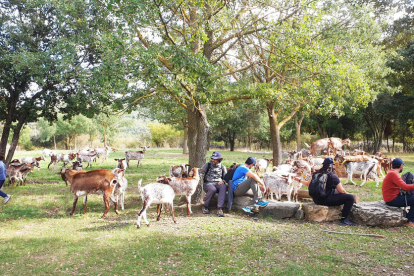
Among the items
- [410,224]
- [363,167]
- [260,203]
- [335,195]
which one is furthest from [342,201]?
[363,167]

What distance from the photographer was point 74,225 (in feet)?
26.0

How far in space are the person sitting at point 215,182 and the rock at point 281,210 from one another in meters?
1.22

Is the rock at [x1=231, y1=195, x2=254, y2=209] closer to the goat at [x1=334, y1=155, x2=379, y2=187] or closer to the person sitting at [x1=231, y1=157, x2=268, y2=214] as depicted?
the person sitting at [x1=231, y1=157, x2=268, y2=214]

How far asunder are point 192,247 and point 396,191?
16.8 ft

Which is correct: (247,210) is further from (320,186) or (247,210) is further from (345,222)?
(345,222)

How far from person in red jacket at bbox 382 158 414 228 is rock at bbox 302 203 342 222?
119 cm

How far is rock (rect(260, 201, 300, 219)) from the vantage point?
8234 millimetres

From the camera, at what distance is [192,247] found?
20.5ft

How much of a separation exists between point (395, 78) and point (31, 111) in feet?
84.2

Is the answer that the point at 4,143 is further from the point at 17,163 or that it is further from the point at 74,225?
the point at 74,225

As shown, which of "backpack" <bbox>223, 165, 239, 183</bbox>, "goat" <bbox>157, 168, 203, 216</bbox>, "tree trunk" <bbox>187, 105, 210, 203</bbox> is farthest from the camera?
"tree trunk" <bbox>187, 105, 210, 203</bbox>

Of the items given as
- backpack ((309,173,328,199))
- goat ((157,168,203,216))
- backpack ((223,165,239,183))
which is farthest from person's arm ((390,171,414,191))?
goat ((157,168,203,216))

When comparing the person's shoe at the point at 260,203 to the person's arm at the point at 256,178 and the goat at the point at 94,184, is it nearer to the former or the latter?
the person's arm at the point at 256,178

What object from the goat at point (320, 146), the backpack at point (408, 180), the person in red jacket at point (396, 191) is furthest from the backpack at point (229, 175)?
the goat at point (320, 146)
